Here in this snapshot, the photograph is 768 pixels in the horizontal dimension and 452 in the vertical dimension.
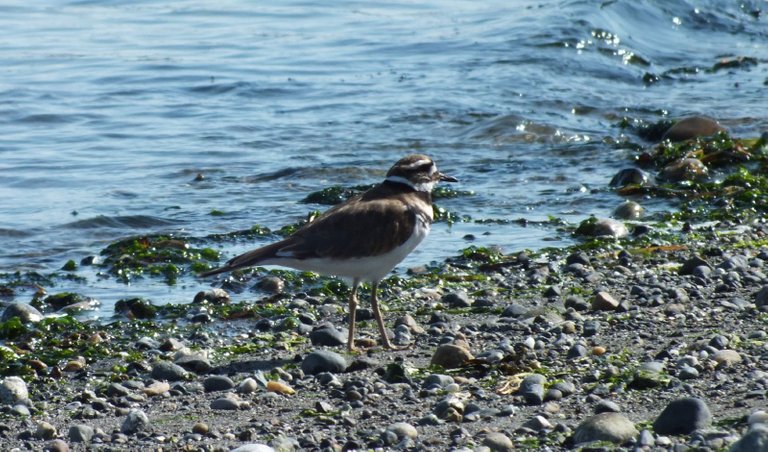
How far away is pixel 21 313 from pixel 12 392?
186 centimetres

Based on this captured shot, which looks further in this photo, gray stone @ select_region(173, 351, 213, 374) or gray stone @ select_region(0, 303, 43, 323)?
gray stone @ select_region(0, 303, 43, 323)

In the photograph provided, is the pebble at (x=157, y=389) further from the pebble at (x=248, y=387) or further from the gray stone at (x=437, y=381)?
the gray stone at (x=437, y=381)

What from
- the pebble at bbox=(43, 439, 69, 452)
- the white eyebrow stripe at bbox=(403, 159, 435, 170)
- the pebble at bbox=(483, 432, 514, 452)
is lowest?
the pebble at bbox=(43, 439, 69, 452)

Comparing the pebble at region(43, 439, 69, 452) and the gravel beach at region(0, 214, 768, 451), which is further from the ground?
the pebble at region(43, 439, 69, 452)

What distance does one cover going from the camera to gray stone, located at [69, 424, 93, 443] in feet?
18.6

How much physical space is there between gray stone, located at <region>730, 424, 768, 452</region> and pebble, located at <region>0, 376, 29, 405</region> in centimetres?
363

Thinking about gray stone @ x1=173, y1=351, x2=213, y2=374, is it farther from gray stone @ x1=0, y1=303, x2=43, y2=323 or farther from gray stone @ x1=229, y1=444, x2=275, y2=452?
gray stone @ x1=229, y1=444, x2=275, y2=452

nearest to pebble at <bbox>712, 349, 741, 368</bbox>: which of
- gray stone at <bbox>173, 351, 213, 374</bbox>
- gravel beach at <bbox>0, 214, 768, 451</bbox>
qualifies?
gravel beach at <bbox>0, 214, 768, 451</bbox>

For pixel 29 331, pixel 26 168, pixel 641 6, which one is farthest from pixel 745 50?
pixel 29 331

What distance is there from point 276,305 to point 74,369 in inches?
69.4

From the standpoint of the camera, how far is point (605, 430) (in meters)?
5.23

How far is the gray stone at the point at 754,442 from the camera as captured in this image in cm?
461

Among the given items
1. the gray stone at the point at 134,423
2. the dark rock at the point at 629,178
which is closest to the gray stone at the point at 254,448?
the gray stone at the point at 134,423

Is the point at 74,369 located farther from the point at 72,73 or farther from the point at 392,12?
the point at 392,12
